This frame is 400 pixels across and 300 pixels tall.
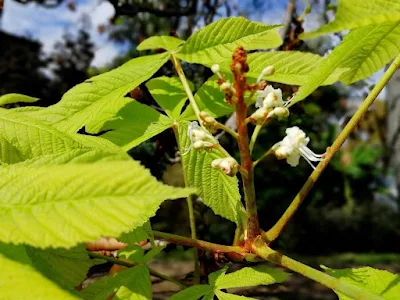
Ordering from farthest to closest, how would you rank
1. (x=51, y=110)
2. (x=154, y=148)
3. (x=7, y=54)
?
(x=7, y=54) < (x=154, y=148) < (x=51, y=110)

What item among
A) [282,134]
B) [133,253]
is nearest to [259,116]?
[133,253]

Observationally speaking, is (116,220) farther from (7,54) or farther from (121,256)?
(7,54)

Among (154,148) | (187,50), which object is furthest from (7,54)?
(187,50)

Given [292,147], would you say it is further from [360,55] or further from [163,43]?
[163,43]

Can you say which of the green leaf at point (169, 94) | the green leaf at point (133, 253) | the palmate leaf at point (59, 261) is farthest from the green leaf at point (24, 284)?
the green leaf at point (169, 94)

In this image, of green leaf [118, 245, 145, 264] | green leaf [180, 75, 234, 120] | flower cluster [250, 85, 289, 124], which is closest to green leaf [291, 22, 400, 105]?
flower cluster [250, 85, 289, 124]

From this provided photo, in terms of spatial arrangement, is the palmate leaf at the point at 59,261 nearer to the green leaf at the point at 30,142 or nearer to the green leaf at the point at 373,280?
the green leaf at the point at 30,142
